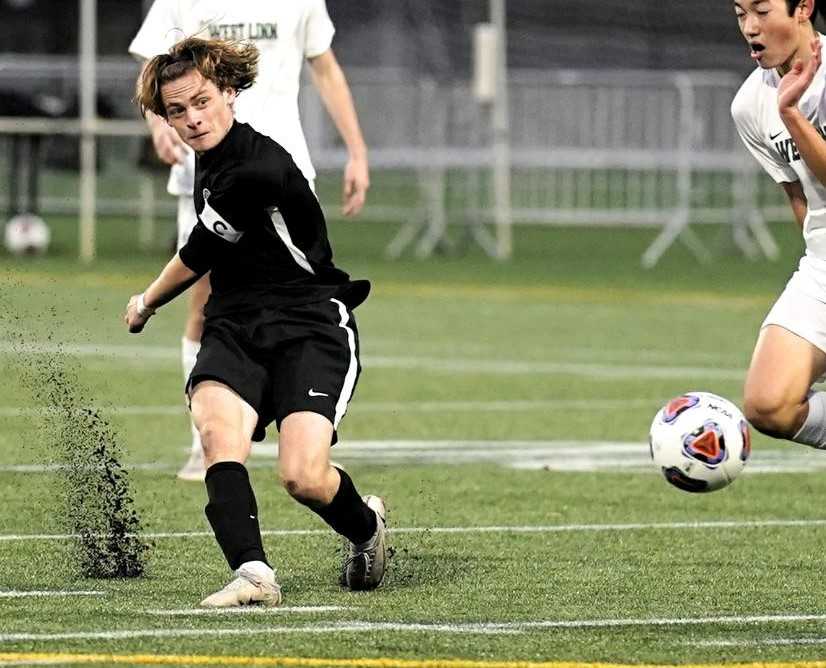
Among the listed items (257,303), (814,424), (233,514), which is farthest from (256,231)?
(814,424)

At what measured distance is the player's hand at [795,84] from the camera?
6.90 m

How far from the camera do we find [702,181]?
85.9 feet

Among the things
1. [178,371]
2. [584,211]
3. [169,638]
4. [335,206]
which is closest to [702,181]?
[584,211]

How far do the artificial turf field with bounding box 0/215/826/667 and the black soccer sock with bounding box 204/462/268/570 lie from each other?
187 millimetres

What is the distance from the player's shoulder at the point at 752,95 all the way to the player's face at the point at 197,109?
1.79m

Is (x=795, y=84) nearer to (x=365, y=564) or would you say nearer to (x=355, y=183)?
(x=365, y=564)

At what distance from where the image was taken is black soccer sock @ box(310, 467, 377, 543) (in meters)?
6.84

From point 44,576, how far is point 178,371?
6924 millimetres

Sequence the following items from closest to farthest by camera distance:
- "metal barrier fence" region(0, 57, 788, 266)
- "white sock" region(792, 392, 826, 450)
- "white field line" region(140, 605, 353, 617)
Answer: "white field line" region(140, 605, 353, 617)
"white sock" region(792, 392, 826, 450)
"metal barrier fence" region(0, 57, 788, 266)

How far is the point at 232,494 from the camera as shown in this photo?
659 cm

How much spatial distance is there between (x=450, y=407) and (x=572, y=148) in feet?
43.3

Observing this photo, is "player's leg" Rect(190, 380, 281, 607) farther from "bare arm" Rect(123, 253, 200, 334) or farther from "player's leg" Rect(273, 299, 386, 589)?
"bare arm" Rect(123, 253, 200, 334)

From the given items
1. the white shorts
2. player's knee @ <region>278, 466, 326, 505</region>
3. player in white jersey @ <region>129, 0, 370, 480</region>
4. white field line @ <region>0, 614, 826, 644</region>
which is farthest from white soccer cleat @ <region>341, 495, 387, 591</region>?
player in white jersey @ <region>129, 0, 370, 480</region>

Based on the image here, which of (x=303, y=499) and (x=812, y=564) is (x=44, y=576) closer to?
(x=303, y=499)
